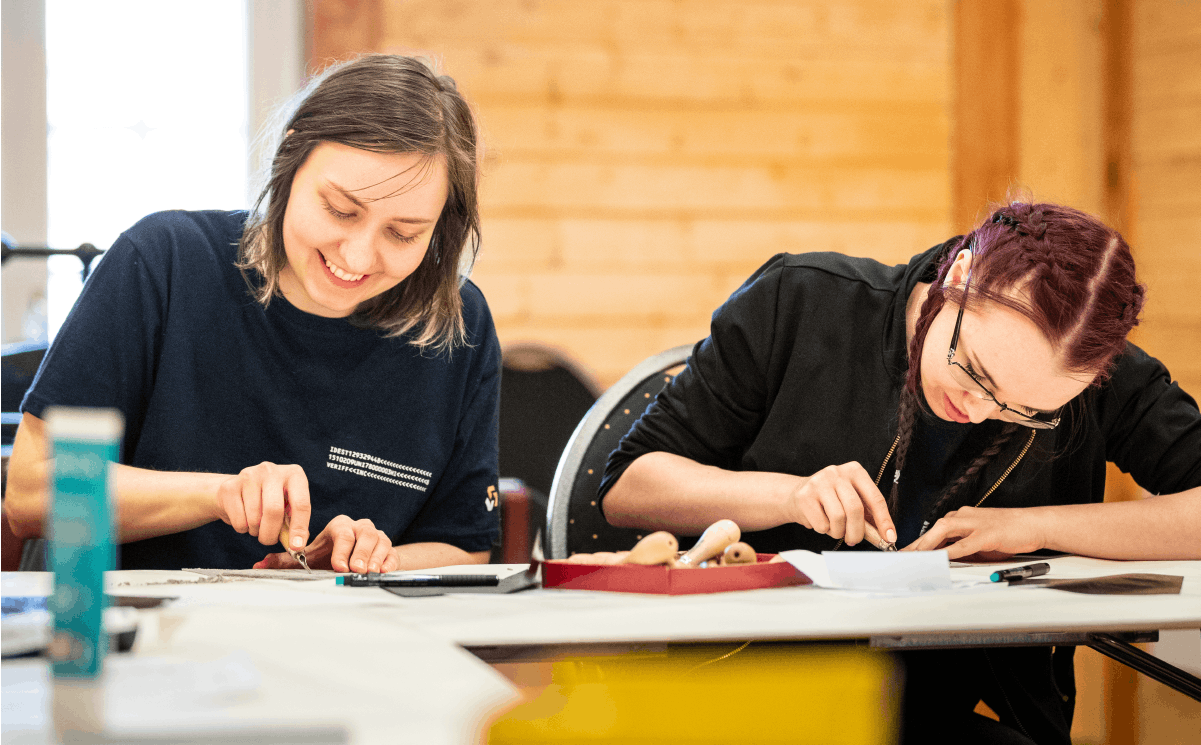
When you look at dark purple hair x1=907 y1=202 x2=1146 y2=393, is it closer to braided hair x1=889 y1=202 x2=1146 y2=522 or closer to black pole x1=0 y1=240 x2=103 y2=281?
braided hair x1=889 y1=202 x2=1146 y2=522

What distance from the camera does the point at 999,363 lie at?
119cm

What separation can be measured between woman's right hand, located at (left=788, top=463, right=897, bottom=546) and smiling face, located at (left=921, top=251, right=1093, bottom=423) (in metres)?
0.22

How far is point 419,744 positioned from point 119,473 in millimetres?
829

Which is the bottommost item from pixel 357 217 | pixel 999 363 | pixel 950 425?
pixel 950 425

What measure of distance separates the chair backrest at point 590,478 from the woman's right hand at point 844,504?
404mm

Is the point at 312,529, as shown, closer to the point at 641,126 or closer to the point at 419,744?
the point at 419,744

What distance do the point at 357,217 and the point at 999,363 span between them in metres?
0.79

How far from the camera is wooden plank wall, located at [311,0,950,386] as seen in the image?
3264mm

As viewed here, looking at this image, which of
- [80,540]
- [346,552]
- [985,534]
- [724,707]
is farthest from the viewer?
[985,534]

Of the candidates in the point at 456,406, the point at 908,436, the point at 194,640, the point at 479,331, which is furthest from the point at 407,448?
the point at 194,640

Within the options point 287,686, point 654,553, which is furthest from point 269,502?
point 287,686

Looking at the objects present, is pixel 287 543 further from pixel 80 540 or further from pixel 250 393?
pixel 80 540

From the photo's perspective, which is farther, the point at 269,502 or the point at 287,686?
the point at 269,502

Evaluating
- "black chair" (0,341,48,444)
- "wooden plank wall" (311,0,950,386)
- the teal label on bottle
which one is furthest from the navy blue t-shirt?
"wooden plank wall" (311,0,950,386)
